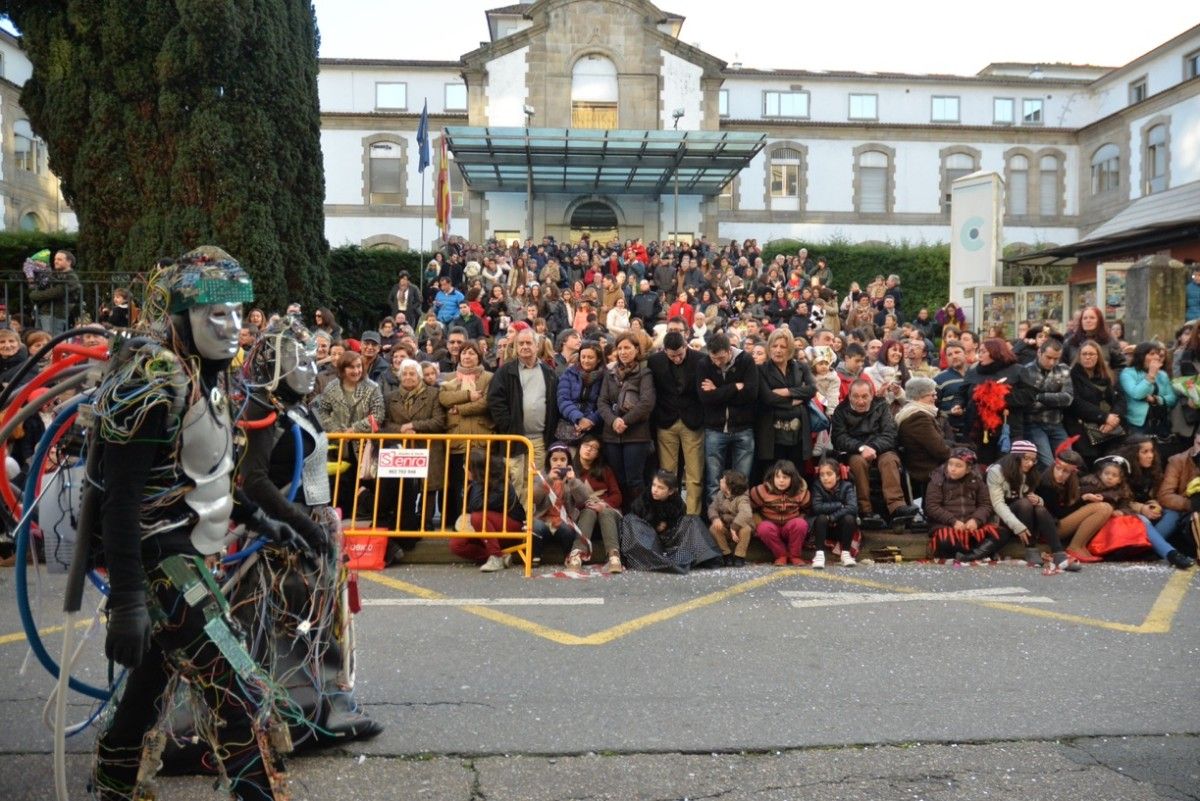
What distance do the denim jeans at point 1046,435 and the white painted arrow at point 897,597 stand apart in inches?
104

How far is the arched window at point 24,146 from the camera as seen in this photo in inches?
1743

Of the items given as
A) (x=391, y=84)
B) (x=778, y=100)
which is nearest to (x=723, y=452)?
(x=778, y=100)

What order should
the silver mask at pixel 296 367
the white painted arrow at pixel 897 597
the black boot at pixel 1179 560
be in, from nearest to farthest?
the silver mask at pixel 296 367
the white painted arrow at pixel 897 597
the black boot at pixel 1179 560

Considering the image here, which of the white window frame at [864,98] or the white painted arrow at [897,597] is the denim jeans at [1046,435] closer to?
the white painted arrow at [897,597]

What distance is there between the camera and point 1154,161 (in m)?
44.8

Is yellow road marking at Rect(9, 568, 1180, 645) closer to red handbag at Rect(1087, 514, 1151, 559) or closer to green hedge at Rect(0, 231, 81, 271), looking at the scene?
red handbag at Rect(1087, 514, 1151, 559)

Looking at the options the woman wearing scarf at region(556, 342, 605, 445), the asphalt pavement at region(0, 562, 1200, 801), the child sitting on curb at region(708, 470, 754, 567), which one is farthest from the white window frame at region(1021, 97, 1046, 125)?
the asphalt pavement at region(0, 562, 1200, 801)

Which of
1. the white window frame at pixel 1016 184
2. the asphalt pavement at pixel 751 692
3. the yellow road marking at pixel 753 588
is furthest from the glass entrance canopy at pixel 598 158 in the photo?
the asphalt pavement at pixel 751 692

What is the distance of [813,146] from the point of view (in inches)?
1833

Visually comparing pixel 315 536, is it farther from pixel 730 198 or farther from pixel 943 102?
pixel 943 102

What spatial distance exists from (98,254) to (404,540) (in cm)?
1384

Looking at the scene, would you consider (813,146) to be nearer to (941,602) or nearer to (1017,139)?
(1017,139)

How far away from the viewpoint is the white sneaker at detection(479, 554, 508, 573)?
862 centimetres

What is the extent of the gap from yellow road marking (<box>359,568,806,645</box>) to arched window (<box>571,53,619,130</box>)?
33853 millimetres
